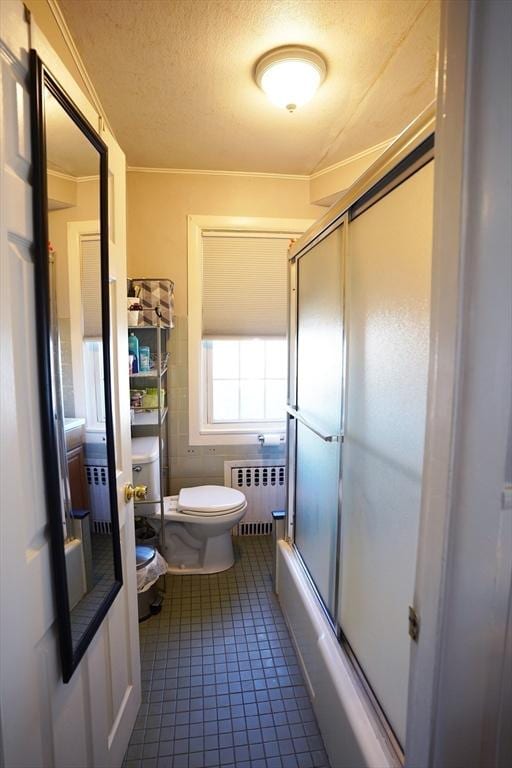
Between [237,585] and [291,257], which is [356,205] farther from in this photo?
[237,585]

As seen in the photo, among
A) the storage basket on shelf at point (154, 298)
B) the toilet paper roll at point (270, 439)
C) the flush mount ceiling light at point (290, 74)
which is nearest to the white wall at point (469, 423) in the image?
the flush mount ceiling light at point (290, 74)

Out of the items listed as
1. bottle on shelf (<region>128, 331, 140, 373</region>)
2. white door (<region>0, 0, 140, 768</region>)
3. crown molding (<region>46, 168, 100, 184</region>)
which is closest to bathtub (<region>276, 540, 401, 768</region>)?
white door (<region>0, 0, 140, 768</region>)

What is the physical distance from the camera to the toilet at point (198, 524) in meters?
2.32

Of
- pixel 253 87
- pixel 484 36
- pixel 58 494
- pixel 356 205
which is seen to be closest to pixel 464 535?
pixel 484 36

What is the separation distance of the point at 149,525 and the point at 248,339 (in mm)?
1473

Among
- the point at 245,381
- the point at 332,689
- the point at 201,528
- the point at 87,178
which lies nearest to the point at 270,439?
the point at 245,381

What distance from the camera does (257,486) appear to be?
2.92 m

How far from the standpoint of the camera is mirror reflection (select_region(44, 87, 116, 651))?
886mm

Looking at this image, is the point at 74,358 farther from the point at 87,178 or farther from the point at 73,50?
the point at 73,50

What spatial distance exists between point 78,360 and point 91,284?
0.22 metres

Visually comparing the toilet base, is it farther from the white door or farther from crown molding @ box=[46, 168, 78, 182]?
crown molding @ box=[46, 168, 78, 182]

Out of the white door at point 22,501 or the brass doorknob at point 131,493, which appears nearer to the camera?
the white door at point 22,501

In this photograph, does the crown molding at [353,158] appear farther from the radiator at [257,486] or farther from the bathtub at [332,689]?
the bathtub at [332,689]

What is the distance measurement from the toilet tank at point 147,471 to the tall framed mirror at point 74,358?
84 cm
